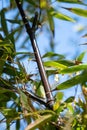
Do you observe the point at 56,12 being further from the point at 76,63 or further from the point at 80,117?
the point at 80,117

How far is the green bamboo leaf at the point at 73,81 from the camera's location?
85cm

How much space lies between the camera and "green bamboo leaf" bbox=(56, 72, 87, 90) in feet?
2.80

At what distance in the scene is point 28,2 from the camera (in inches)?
39.8

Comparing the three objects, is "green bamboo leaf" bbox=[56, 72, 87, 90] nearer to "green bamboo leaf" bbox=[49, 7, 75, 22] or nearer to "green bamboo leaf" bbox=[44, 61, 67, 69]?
"green bamboo leaf" bbox=[44, 61, 67, 69]

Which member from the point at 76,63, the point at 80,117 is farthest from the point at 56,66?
the point at 80,117

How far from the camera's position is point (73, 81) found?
866 mm

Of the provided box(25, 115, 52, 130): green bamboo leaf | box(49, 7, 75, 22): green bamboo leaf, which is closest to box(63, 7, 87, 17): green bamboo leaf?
box(49, 7, 75, 22): green bamboo leaf

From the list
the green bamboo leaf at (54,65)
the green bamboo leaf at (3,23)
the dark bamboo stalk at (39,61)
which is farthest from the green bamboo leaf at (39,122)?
the green bamboo leaf at (3,23)

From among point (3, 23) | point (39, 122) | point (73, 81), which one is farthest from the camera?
point (3, 23)

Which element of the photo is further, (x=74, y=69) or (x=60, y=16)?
(x=60, y=16)

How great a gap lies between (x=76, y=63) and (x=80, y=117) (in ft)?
0.46

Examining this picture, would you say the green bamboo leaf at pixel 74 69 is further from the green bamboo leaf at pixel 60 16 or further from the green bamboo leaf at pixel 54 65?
the green bamboo leaf at pixel 60 16

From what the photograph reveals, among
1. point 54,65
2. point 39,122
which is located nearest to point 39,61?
point 54,65

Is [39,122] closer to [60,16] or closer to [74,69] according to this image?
[74,69]
